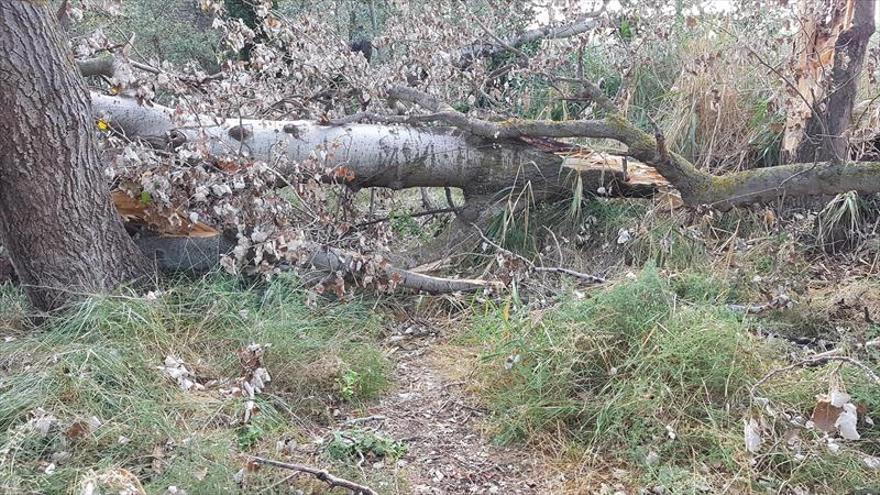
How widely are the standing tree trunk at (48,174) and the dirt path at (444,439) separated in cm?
150

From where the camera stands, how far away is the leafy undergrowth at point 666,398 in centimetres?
235

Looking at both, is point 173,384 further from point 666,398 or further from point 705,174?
point 705,174

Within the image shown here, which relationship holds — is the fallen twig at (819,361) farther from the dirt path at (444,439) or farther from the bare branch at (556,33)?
the bare branch at (556,33)

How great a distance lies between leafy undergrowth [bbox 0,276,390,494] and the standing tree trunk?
0.21 metres

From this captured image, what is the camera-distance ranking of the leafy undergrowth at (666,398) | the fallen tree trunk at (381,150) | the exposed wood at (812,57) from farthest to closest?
the exposed wood at (812,57) → the fallen tree trunk at (381,150) → the leafy undergrowth at (666,398)

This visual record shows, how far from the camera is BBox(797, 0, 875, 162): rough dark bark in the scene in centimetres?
420

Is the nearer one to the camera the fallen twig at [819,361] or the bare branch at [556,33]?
the fallen twig at [819,361]

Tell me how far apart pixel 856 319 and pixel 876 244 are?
0.98 m

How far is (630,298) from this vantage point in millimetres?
3004

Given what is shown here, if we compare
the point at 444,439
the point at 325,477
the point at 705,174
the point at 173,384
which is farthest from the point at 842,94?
the point at 173,384

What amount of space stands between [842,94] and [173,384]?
4.32m

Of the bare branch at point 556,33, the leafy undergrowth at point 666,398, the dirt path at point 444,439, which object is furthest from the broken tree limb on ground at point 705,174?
the dirt path at point 444,439

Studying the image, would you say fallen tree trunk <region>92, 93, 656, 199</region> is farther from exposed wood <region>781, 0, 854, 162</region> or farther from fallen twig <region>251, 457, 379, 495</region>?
fallen twig <region>251, 457, 379, 495</region>

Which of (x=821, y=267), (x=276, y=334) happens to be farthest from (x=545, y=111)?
(x=276, y=334)
